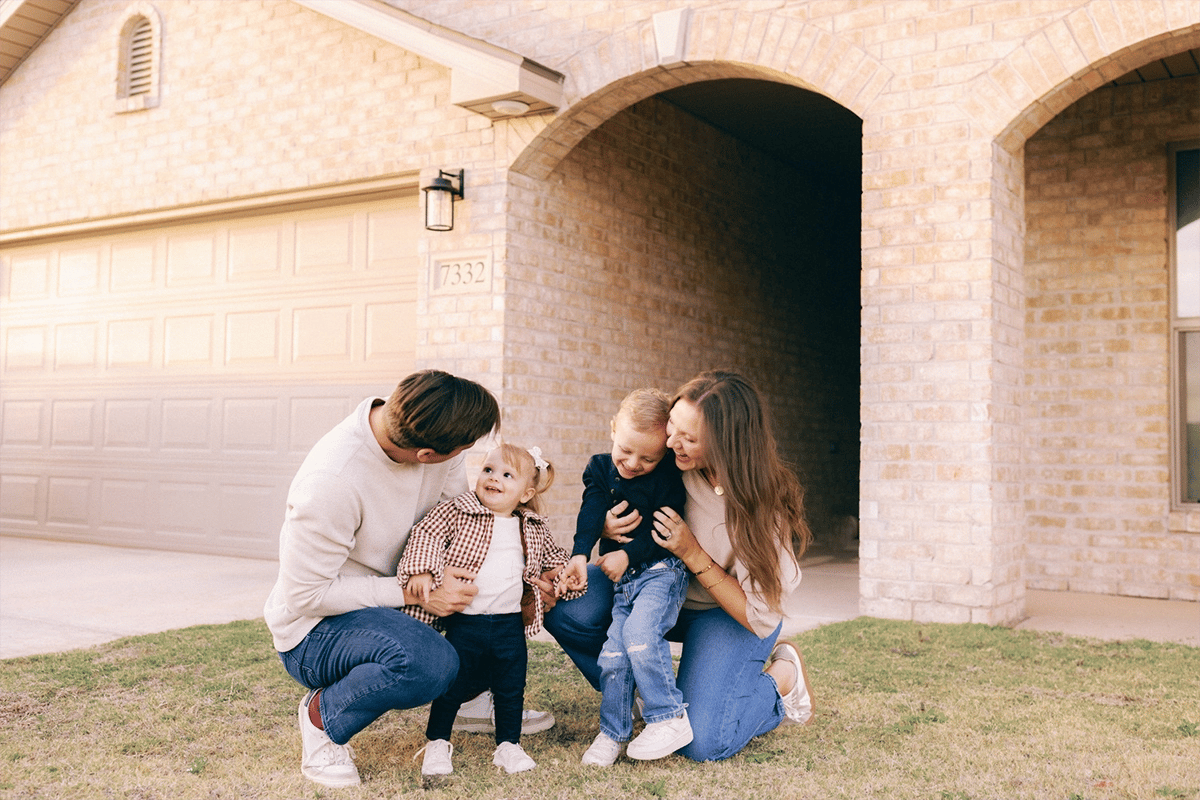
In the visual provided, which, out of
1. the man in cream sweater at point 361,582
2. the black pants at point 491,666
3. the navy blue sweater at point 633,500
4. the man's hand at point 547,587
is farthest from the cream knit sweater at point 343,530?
the navy blue sweater at point 633,500

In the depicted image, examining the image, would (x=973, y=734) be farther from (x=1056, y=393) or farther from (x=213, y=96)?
(x=213, y=96)

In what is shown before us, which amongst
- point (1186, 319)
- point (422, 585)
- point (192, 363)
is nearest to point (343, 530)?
point (422, 585)

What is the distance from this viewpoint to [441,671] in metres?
2.93

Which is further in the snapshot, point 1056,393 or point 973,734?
point 1056,393

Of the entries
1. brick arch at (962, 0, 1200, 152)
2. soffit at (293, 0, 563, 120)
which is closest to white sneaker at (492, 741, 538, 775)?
brick arch at (962, 0, 1200, 152)

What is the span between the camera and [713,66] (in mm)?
6438

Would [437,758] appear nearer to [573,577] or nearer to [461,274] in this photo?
[573,577]

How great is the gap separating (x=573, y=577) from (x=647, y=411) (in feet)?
1.82

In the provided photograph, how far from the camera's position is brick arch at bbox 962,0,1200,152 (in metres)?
5.24

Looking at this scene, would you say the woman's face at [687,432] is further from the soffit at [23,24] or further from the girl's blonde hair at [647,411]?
the soffit at [23,24]

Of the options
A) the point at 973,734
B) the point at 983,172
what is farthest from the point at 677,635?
the point at 983,172

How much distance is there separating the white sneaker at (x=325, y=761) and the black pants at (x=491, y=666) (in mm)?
249

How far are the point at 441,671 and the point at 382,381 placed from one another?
5.08 m

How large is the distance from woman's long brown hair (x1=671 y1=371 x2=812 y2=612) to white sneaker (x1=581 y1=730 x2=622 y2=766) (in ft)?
2.10
